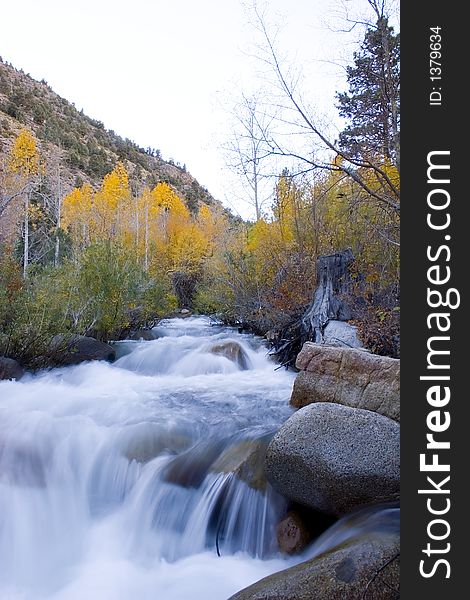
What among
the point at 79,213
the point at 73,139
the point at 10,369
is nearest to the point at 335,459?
the point at 10,369

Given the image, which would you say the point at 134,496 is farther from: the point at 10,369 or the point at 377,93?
the point at 377,93

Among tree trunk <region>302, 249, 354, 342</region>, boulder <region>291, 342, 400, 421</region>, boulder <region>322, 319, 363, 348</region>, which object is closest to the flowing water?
boulder <region>291, 342, 400, 421</region>

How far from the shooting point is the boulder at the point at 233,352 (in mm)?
9031

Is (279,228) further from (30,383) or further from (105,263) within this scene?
(30,383)

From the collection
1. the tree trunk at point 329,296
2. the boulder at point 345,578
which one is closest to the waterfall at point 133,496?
the boulder at point 345,578

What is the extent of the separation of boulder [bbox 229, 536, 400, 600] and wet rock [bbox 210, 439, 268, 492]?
4.33 feet

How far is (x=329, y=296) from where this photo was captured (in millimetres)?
7848

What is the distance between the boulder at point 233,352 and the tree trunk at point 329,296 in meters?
1.57

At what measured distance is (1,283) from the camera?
6684mm

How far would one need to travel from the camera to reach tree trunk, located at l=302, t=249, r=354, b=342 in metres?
7.58

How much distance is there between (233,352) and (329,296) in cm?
262

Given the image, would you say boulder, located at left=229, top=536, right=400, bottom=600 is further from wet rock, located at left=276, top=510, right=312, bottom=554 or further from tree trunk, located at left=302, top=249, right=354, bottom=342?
tree trunk, located at left=302, top=249, right=354, bottom=342

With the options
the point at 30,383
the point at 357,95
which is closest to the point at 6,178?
the point at 30,383

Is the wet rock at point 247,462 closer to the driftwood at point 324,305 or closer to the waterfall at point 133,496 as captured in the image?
the waterfall at point 133,496
